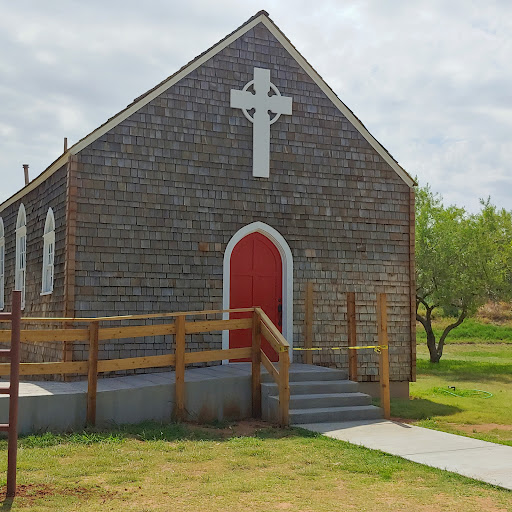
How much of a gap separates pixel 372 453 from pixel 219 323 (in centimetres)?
356

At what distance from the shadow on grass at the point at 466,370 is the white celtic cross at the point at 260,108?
10.3m

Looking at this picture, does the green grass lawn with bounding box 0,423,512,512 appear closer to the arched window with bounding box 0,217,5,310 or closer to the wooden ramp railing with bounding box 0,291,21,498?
the wooden ramp railing with bounding box 0,291,21,498

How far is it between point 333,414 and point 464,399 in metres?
5.48

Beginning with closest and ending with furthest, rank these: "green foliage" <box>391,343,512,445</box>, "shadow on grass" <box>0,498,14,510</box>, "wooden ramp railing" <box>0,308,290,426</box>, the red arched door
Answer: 1. "shadow on grass" <box>0,498,14,510</box>
2. "wooden ramp railing" <box>0,308,290,426</box>
3. "green foliage" <box>391,343,512,445</box>
4. the red arched door

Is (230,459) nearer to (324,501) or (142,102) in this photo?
(324,501)

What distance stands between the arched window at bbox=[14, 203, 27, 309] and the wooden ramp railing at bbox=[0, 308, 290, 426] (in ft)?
18.8

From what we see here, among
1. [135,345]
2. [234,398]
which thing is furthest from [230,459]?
[135,345]

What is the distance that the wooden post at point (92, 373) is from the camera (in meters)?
9.89

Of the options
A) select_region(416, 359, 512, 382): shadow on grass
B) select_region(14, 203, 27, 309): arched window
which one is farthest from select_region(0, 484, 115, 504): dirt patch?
select_region(416, 359, 512, 382): shadow on grass

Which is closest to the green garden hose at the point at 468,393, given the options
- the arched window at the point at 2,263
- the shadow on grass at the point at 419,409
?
the shadow on grass at the point at 419,409

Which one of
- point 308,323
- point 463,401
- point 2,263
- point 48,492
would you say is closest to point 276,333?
point 308,323

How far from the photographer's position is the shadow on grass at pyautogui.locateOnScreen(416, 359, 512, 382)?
21.2 m

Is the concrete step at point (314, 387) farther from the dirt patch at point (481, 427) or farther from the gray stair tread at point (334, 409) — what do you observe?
the dirt patch at point (481, 427)

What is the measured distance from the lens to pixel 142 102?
13289 mm
